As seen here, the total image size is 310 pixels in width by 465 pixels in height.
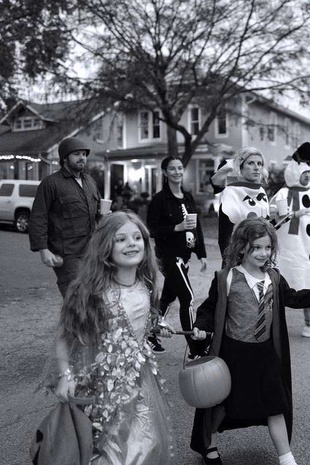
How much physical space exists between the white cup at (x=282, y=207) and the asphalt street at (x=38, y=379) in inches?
49.8

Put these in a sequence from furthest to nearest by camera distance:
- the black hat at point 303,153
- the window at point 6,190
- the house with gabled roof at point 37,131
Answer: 1. the window at point 6,190
2. the house with gabled roof at point 37,131
3. the black hat at point 303,153

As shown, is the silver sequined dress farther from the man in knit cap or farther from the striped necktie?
the man in knit cap

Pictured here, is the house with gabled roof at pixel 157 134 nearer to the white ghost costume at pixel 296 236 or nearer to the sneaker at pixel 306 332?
the white ghost costume at pixel 296 236

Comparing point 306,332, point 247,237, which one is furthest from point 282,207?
point 247,237

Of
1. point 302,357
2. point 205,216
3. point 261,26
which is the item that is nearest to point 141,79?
point 261,26

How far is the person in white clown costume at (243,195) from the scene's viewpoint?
15.6 feet

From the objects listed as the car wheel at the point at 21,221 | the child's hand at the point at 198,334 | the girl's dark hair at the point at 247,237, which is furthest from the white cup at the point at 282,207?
the car wheel at the point at 21,221

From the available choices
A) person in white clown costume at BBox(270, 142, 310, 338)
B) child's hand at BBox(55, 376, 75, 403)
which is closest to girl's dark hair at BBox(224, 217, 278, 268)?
child's hand at BBox(55, 376, 75, 403)

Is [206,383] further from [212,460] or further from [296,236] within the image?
[296,236]

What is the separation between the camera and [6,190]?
1277 centimetres

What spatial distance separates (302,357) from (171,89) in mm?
14556

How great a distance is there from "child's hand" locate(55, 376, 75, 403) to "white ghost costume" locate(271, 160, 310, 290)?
12.0ft

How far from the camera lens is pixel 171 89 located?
1848cm

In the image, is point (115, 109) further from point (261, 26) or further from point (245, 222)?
point (245, 222)
